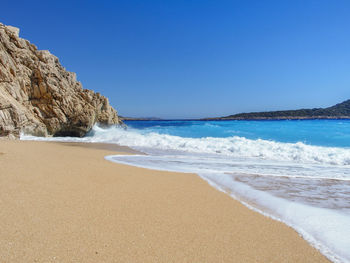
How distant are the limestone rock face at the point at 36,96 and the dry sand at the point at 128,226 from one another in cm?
1047

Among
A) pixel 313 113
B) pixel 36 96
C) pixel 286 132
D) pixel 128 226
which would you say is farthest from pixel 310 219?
pixel 313 113

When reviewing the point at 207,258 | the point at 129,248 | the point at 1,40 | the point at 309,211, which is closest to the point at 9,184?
the point at 129,248

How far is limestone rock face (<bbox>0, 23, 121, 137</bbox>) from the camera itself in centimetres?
1241

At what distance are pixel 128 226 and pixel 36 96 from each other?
16890 mm

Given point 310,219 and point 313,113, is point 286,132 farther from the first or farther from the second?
point 313,113

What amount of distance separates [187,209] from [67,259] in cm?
171

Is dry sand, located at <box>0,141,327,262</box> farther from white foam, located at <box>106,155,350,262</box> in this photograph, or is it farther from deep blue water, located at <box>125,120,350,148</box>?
deep blue water, located at <box>125,120,350,148</box>

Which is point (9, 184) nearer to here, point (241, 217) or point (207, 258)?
point (207, 258)

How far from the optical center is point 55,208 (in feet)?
8.88

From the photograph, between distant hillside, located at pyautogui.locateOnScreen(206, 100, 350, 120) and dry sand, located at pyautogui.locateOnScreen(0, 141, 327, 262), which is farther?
distant hillside, located at pyautogui.locateOnScreen(206, 100, 350, 120)

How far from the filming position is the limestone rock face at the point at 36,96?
40.7ft

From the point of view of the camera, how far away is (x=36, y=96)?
15.7m

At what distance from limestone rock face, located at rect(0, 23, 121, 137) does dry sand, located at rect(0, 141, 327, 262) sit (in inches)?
412

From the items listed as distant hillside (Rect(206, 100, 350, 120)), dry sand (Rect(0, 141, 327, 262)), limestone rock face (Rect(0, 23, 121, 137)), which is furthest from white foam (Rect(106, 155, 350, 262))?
distant hillside (Rect(206, 100, 350, 120))
